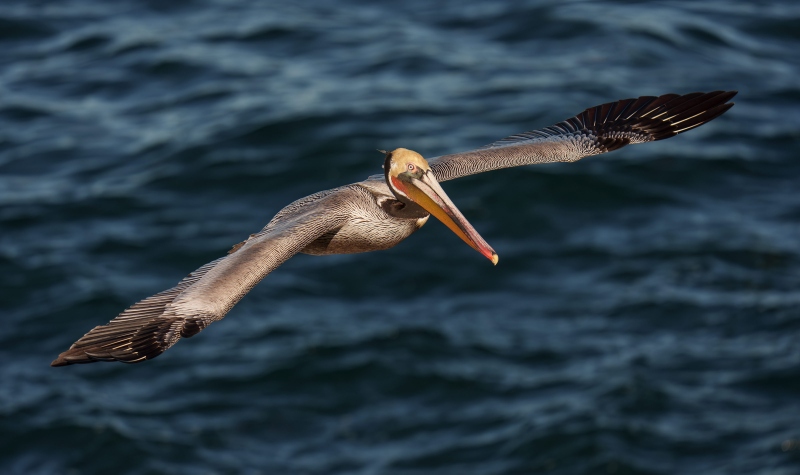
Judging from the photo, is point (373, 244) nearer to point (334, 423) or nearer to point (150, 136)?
point (334, 423)

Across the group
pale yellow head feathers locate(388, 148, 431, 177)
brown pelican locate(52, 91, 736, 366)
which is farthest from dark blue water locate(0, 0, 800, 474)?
pale yellow head feathers locate(388, 148, 431, 177)

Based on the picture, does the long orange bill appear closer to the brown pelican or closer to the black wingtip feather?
the brown pelican

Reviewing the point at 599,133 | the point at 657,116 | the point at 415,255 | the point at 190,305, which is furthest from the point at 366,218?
the point at 415,255

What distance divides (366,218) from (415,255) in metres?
15.7

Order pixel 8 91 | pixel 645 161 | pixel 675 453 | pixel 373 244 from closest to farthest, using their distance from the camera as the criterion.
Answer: pixel 373 244, pixel 675 453, pixel 645 161, pixel 8 91

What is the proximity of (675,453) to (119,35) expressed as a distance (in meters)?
22.4

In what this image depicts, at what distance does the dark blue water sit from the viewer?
25.4 meters

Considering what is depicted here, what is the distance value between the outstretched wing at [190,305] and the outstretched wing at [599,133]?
8.33 ft

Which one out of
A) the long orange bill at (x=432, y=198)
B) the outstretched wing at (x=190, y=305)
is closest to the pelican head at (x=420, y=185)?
the long orange bill at (x=432, y=198)

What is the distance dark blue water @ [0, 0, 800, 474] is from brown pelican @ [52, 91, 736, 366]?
34.6 feet

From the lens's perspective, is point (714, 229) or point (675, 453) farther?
point (714, 229)

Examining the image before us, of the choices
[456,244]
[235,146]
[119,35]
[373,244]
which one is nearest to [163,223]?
[235,146]

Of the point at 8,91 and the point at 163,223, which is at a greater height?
the point at 8,91

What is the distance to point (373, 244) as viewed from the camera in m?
13.8
